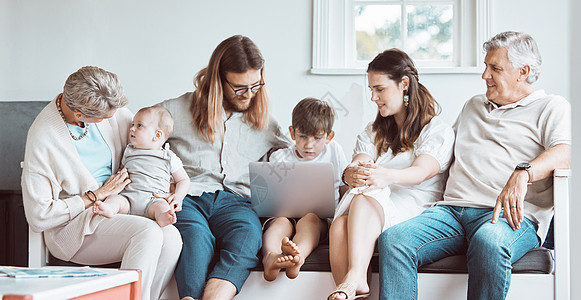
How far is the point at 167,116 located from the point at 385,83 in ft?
2.35

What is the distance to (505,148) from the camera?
193 cm

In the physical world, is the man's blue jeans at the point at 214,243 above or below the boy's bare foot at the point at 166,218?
below

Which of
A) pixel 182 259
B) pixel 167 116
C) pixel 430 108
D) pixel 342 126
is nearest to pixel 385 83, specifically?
pixel 430 108

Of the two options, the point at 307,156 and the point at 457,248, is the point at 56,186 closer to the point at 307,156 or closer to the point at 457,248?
the point at 307,156

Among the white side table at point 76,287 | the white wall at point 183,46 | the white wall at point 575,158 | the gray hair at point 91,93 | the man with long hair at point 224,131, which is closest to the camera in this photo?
the white wall at point 575,158

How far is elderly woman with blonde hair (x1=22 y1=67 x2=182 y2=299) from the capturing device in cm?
177

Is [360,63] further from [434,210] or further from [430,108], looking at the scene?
[434,210]

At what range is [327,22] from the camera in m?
2.51

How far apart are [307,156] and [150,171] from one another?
0.54 m

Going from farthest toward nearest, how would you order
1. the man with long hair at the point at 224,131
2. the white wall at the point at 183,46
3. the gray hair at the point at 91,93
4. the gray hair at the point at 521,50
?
the white wall at the point at 183,46 → the man with long hair at the point at 224,131 → the gray hair at the point at 521,50 → the gray hair at the point at 91,93

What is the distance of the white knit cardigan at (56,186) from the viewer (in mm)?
1785

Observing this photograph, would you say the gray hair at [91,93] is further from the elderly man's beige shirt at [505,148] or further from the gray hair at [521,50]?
the gray hair at [521,50]

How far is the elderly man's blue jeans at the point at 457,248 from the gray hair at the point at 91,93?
0.87m

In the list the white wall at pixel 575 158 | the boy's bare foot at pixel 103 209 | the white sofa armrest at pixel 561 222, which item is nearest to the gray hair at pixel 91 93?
the boy's bare foot at pixel 103 209
